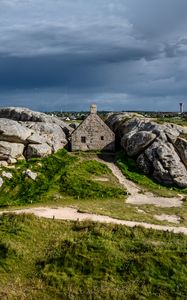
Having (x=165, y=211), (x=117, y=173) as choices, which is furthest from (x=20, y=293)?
(x=117, y=173)

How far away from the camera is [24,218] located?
32.6 metres

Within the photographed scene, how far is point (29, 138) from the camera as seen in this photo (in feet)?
173

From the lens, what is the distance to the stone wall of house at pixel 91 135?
5591cm

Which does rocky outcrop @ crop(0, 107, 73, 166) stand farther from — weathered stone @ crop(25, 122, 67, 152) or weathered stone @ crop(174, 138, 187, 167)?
weathered stone @ crop(174, 138, 187, 167)

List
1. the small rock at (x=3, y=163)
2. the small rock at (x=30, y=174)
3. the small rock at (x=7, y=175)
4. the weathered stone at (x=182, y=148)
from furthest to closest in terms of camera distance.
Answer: the weathered stone at (x=182, y=148) → the small rock at (x=3, y=163) → the small rock at (x=30, y=174) → the small rock at (x=7, y=175)

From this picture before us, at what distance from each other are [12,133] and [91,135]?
10233mm

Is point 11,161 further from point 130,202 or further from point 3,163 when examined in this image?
point 130,202

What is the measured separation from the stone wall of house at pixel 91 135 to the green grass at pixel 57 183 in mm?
4926

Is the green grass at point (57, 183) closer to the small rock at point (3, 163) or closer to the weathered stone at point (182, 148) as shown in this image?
the small rock at point (3, 163)

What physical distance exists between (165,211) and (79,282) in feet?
52.0

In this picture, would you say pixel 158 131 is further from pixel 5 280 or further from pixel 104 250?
pixel 5 280

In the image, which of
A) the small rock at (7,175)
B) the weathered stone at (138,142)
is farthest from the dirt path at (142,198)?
the small rock at (7,175)

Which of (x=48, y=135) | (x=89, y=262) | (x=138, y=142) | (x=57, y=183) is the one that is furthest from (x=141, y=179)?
(x=89, y=262)

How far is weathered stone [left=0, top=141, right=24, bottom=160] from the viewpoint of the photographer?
49.9m
